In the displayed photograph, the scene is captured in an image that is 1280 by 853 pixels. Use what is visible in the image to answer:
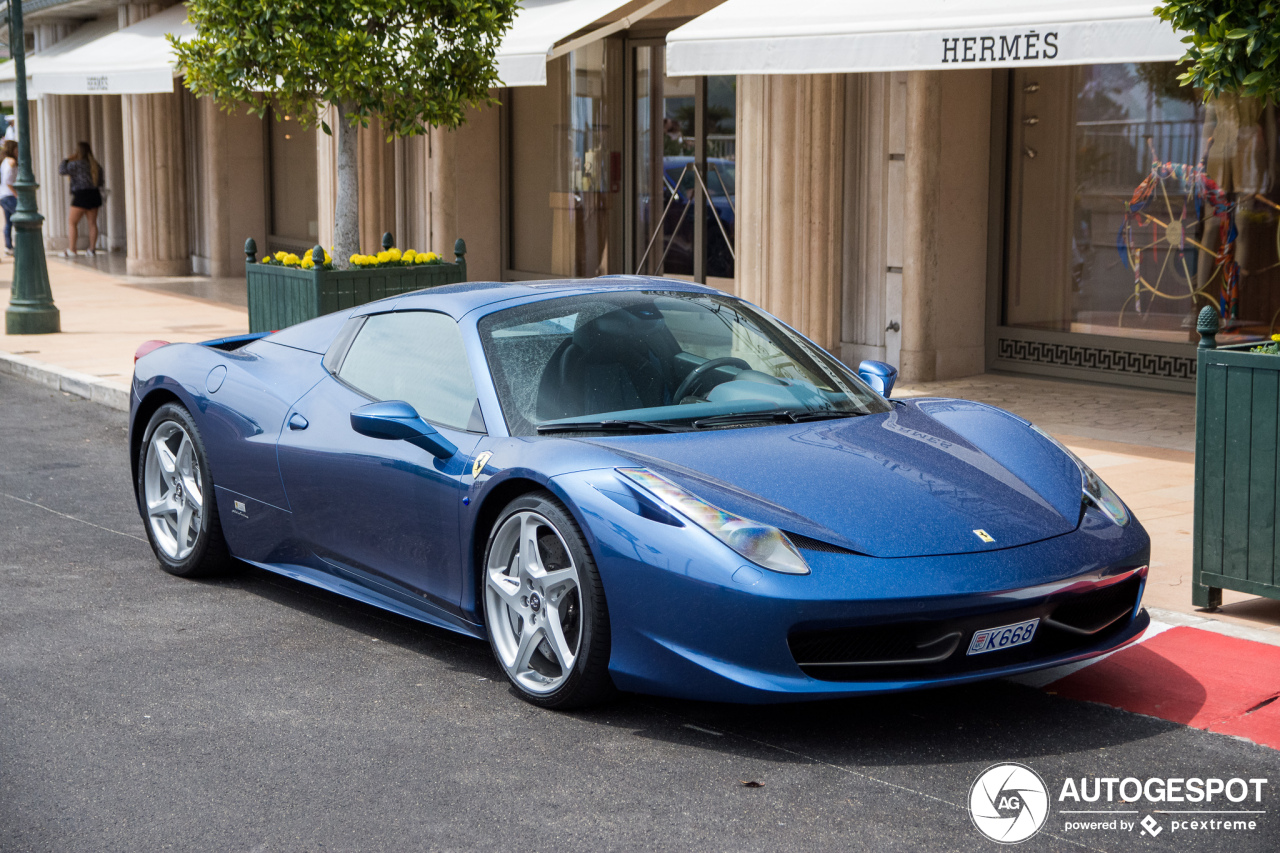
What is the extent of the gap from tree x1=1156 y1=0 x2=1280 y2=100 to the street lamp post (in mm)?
12155

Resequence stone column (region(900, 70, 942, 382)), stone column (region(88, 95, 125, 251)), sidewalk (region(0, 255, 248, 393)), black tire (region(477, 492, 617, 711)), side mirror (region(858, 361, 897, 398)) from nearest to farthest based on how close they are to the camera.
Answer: black tire (region(477, 492, 617, 711)) → side mirror (region(858, 361, 897, 398)) → stone column (region(900, 70, 942, 382)) → sidewalk (region(0, 255, 248, 393)) → stone column (region(88, 95, 125, 251))

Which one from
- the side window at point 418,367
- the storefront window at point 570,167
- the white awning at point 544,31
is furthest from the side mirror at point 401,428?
the storefront window at point 570,167

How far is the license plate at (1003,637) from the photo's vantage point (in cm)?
416

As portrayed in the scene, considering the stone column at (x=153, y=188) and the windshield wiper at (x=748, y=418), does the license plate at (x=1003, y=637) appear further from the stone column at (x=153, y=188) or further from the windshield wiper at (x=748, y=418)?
the stone column at (x=153, y=188)

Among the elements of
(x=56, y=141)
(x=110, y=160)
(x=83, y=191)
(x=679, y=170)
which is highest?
(x=56, y=141)

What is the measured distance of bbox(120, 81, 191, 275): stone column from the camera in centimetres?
2189

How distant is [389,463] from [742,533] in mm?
1451

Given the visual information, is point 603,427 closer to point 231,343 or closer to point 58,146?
point 231,343

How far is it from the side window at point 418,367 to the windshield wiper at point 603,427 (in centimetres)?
25

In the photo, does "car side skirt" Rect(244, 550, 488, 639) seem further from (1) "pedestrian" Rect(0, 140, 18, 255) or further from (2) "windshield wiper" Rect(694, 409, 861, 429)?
(1) "pedestrian" Rect(0, 140, 18, 255)

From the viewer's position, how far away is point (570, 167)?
53.8 feet

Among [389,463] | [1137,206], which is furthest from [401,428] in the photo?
[1137,206]

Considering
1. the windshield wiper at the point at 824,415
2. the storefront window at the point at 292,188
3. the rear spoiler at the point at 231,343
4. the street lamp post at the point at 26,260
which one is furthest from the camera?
the storefront window at the point at 292,188

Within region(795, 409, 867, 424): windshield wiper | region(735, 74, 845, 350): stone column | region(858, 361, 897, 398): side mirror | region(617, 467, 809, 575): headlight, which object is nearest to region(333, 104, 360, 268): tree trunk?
region(735, 74, 845, 350): stone column
